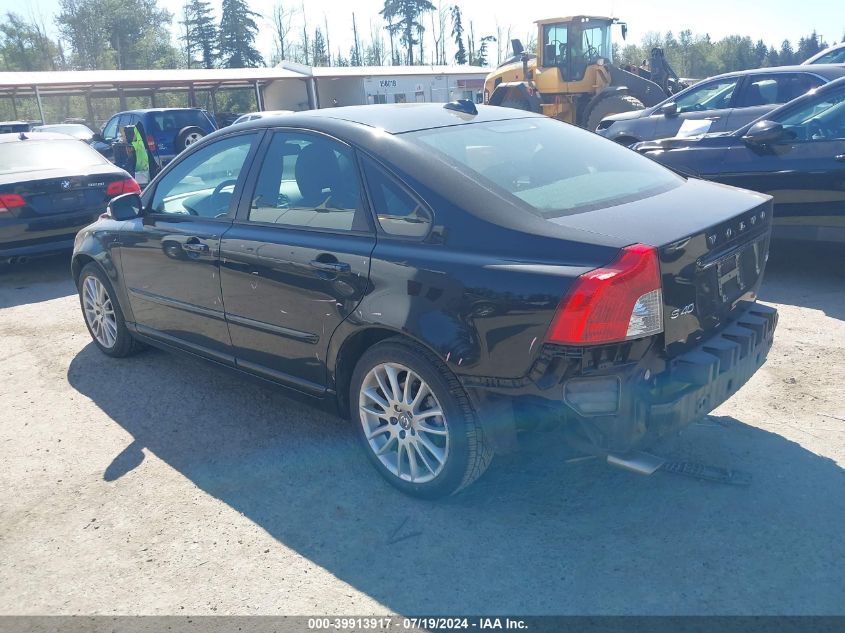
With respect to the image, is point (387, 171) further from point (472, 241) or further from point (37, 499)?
point (37, 499)

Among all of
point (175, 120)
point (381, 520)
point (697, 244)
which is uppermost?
point (175, 120)

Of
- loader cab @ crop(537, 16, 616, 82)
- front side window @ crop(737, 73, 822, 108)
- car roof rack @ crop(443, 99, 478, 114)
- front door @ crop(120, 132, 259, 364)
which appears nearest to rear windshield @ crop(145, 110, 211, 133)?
loader cab @ crop(537, 16, 616, 82)

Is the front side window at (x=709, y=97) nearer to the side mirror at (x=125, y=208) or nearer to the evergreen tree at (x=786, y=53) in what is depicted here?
the side mirror at (x=125, y=208)

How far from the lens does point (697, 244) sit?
2.93 m

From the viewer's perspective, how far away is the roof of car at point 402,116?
3643mm

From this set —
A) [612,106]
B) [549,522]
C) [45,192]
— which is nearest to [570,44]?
[612,106]

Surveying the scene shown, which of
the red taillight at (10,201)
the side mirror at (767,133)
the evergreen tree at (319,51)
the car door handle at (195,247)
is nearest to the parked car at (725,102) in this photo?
the side mirror at (767,133)

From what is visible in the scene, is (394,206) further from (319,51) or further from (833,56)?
(319,51)

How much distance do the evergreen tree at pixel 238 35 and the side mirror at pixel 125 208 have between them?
226 ft

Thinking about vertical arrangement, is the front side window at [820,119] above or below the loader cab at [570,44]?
below

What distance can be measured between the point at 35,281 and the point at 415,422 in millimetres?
6681

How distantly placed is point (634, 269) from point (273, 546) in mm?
1831

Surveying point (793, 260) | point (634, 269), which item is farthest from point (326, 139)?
point (793, 260)

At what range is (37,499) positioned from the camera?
11.9 feet
